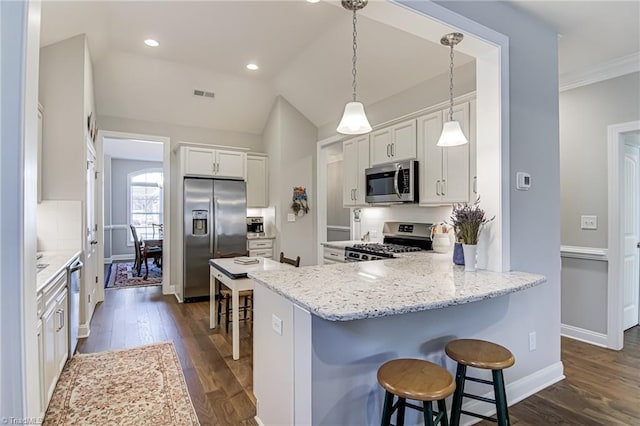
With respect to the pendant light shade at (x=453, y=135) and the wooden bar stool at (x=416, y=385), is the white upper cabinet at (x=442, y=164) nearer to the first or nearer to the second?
the pendant light shade at (x=453, y=135)

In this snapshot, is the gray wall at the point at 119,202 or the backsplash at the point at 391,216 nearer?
the backsplash at the point at 391,216

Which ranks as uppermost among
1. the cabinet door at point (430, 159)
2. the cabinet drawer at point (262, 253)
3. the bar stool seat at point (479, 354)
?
the cabinet door at point (430, 159)

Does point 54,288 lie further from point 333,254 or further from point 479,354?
point 333,254

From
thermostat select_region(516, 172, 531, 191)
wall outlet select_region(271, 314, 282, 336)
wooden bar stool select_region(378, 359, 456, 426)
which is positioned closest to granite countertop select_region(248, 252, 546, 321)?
wall outlet select_region(271, 314, 282, 336)

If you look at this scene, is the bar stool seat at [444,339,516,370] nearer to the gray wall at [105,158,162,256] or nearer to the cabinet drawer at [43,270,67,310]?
the cabinet drawer at [43,270,67,310]

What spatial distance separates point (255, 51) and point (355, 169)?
1983 mm

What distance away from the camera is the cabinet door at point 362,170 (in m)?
4.26

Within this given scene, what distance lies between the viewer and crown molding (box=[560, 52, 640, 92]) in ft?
10.3

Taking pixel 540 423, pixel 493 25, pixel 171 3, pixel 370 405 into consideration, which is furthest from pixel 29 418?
pixel 171 3

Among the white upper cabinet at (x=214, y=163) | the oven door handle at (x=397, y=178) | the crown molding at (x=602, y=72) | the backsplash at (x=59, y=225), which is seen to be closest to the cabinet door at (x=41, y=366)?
the backsplash at (x=59, y=225)

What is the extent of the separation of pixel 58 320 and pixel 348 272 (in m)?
2.17

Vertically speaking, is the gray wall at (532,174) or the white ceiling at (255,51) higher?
the white ceiling at (255,51)

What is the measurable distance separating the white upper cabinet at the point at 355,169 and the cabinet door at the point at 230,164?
1.87 m
